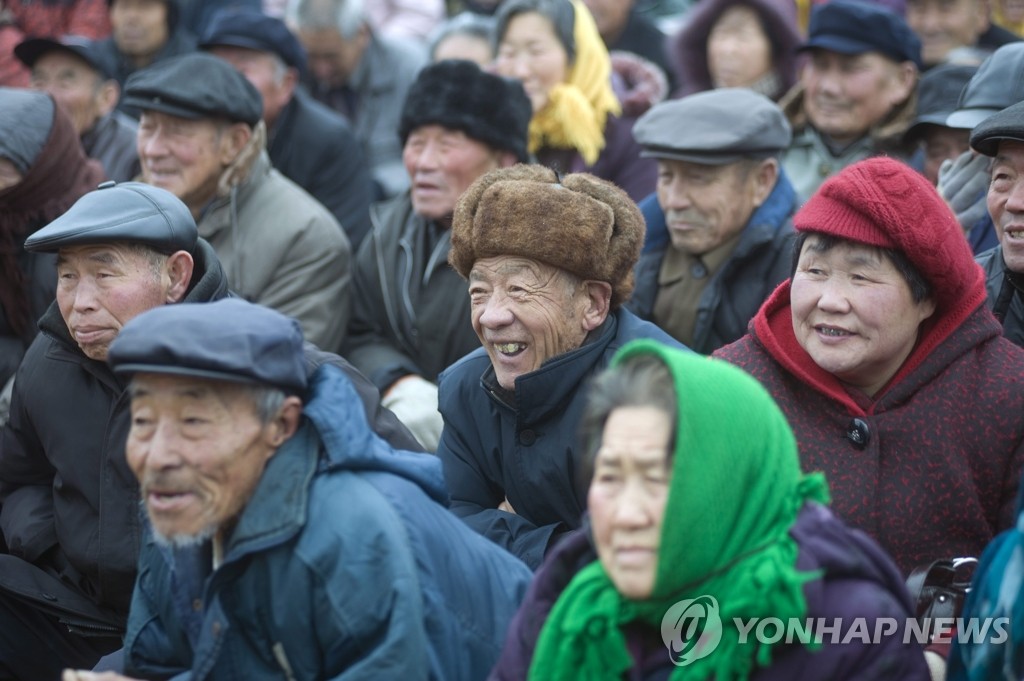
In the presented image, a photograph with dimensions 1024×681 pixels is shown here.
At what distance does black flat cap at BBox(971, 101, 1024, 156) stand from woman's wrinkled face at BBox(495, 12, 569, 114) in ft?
9.23

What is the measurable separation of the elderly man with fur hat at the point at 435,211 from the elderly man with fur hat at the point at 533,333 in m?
1.38

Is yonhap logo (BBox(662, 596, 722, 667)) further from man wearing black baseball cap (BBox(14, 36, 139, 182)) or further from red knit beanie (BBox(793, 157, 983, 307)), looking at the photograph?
man wearing black baseball cap (BBox(14, 36, 139, 182))

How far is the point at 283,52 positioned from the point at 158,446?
183 inches

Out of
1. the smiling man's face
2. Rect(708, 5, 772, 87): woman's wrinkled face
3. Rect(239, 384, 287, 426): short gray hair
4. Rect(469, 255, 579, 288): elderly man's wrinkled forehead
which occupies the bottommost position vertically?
the smiling man's face

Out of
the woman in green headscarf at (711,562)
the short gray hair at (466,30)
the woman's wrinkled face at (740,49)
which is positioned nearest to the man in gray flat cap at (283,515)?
the woman in green headscarf at (711,562)

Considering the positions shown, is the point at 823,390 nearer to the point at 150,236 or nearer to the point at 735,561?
the point at 735,561

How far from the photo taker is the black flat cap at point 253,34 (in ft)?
24.6

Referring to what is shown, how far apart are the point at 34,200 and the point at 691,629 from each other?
3887 mm

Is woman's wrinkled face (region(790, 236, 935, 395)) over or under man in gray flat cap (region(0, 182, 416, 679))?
over

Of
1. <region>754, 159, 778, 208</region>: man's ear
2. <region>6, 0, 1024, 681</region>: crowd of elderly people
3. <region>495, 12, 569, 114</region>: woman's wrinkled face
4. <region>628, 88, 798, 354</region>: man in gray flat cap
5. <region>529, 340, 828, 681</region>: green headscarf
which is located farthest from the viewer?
<region>495, 12, 569, 114</region>: woman's wrinkled face

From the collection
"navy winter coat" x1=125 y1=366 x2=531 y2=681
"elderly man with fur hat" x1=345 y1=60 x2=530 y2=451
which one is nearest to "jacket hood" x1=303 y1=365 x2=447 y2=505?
"navy winter coat" x1=125 y1=366 x2=531 y2=681

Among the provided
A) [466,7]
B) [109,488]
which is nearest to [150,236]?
[109,488]

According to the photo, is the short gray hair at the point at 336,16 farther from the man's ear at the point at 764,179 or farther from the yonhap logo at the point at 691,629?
the yonhap logo at the point at 691,629

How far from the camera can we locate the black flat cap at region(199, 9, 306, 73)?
24.6 ft
